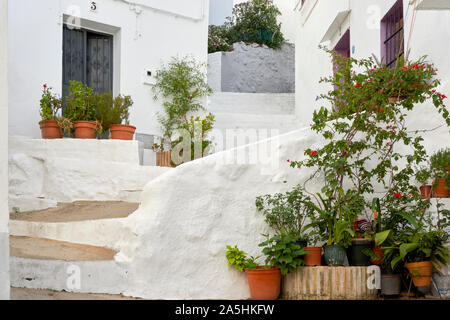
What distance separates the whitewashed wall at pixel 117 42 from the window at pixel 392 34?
14.0ft

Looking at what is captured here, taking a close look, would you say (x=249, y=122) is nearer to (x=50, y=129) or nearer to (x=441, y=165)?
(x=50, y=129)

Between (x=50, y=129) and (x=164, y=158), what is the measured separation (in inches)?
79.7

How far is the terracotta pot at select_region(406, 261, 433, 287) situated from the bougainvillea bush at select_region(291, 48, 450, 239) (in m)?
0.49

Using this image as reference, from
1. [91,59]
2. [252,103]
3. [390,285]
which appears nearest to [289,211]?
[390,285]

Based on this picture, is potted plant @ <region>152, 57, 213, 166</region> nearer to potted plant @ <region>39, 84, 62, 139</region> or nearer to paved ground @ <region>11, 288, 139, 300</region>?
potted plant @ <region>39, 84, 62, 139</region>

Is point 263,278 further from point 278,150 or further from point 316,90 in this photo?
point 316,90

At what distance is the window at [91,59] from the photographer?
9453 mm

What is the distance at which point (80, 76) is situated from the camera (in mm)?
9570

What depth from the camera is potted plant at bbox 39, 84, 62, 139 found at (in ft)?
26.4

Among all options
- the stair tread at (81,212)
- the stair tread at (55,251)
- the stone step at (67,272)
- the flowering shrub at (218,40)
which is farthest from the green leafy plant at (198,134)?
the flowering shrub at (218,40)

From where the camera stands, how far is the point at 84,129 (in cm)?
807

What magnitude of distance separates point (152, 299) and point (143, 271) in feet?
0.91

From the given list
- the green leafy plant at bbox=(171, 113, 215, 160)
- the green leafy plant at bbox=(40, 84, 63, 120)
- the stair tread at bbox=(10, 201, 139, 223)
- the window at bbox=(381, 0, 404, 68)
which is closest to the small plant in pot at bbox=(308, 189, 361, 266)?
the stair tread at bbox=(10, 201, 139, 223)

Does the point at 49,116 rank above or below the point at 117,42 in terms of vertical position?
below
